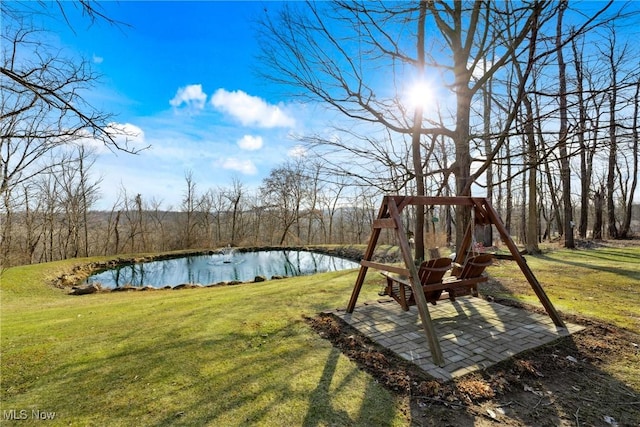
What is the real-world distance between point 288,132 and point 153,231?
21043mm

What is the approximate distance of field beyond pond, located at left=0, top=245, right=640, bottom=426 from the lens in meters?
2.23

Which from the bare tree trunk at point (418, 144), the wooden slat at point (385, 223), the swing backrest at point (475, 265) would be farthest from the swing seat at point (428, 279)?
the bare tree trunk at point (418, 144)

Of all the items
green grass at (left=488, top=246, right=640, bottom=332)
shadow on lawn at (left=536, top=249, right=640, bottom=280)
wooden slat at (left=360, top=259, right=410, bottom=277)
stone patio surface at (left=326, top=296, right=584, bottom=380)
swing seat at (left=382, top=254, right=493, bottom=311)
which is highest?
wooden slat at (left=360, top=259, right=410, bottom=277)

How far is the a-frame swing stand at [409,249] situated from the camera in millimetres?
3070

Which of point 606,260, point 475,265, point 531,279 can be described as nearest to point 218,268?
Result: point 475,265

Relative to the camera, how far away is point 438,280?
4.04 m

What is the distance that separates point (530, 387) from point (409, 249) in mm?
1619

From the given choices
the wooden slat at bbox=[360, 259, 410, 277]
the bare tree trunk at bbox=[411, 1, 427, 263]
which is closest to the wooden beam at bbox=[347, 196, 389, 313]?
the wooden slat at bbox=[360, 259, 410, 277]

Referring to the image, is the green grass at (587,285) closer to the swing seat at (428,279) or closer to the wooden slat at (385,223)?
the swing seat at (428,279)

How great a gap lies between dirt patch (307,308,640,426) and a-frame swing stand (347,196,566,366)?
0.39 meters

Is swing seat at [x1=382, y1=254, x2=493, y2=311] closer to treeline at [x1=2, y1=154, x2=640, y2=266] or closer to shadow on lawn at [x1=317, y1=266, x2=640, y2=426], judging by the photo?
shadow on lawn at [x1=317, y1=266, x2=640, y2=426]

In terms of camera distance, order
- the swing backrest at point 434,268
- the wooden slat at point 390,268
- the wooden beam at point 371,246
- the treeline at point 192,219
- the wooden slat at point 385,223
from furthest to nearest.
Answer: the treeline at point 192,219 < the wooden beam at point 371,246 < the swing backrest at point 434,268 < the wooden slat at point 385,223 < the wooden slat at point 390,268

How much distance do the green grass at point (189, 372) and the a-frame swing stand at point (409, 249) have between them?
34.1 inches

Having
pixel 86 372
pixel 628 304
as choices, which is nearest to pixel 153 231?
pixel 86 372
